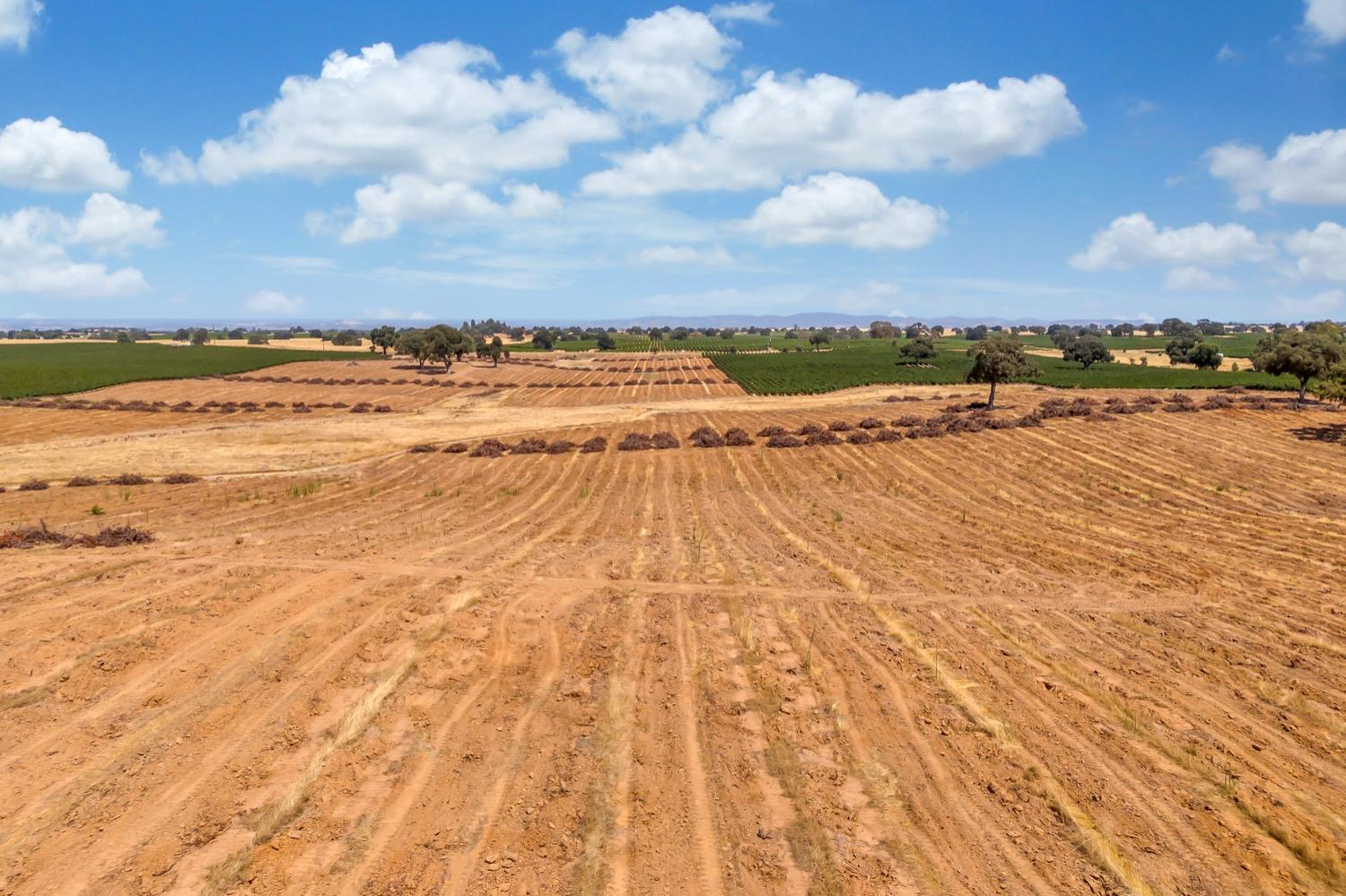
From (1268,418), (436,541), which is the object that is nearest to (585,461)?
(436,541)

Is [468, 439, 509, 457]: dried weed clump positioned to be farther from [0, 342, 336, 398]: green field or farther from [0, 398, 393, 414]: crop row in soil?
[0, 342, 336, 398]: green field

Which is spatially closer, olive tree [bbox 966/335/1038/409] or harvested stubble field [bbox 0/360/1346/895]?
harvested stubble field [bbox 0/360/1346/895]

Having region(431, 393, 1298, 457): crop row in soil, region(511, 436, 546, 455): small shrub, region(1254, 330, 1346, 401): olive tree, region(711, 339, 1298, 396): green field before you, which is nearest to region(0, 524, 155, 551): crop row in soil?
region(431, 393, 1298, 457): crop row in soil

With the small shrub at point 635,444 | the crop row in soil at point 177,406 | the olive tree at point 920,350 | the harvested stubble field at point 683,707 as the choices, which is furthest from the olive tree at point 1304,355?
the olive tree at point 920,350

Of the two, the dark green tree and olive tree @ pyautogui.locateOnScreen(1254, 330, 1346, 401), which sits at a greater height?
the dark green tree

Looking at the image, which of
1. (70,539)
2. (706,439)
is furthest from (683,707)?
(706,439)

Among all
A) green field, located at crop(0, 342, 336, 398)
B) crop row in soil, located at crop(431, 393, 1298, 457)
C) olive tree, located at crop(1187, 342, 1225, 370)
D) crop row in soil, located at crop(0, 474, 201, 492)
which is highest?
olive tree, located at crop(1187, 342, 1225, 370)

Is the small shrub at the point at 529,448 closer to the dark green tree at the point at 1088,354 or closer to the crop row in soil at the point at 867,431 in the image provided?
the crop row in soil at the point at 867,431
